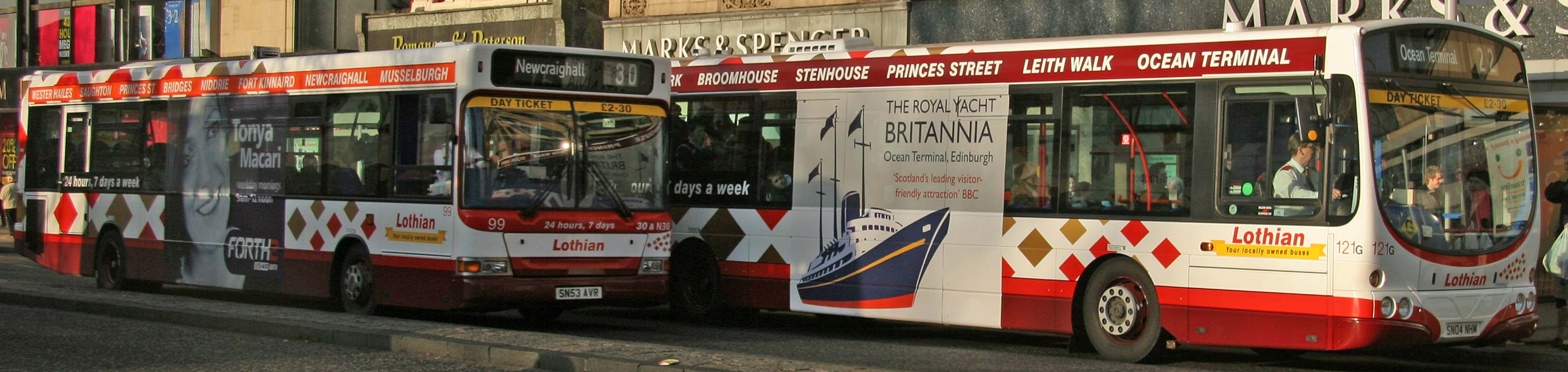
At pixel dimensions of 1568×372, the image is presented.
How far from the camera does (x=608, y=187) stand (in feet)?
45.8

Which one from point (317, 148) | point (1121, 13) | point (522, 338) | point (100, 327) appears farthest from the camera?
point (1121, 13)

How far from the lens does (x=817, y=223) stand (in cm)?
1421

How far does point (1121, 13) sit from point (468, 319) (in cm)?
1045

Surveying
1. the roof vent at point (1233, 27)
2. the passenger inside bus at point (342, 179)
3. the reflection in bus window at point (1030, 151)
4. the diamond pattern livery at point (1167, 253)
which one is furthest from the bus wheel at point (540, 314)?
the roof vent at point (1233, 27)

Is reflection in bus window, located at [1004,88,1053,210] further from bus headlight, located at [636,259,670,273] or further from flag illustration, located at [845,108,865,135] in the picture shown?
bus headlight, located at [636,259,670,273]

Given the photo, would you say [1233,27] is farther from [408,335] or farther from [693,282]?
[408,335]

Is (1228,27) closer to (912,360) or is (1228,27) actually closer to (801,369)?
(912,360)

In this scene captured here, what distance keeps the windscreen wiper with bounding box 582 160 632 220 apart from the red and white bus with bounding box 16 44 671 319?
0.02 m

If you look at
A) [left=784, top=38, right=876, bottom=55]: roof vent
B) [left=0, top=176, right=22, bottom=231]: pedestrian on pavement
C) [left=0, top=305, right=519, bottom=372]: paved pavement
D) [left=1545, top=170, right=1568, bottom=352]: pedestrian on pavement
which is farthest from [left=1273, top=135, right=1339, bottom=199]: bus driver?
[left=0, top=176, right=22, bottom=231]: pedestrian on pavement

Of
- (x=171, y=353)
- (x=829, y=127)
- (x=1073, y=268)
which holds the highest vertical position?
(x=829, y=127)

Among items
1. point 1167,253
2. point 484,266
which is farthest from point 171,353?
point 1167,253

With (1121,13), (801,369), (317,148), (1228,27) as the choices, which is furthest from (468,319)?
(1121,13)

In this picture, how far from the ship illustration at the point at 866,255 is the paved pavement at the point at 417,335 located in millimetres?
1753

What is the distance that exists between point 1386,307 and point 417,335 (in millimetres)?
6668
